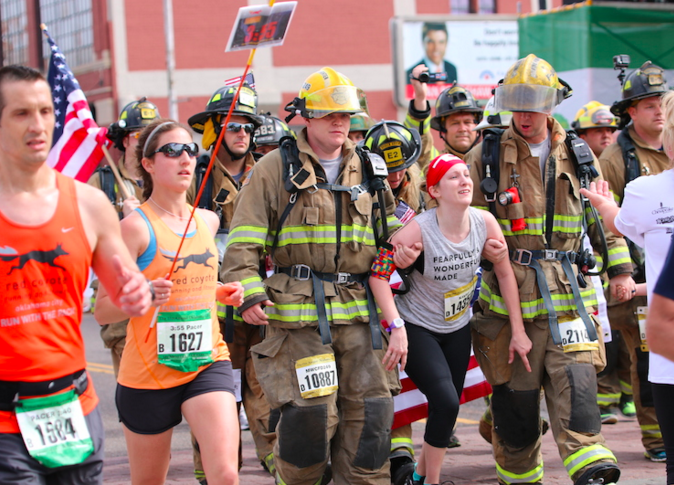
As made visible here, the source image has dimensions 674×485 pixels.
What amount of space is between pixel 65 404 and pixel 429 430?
100 inches

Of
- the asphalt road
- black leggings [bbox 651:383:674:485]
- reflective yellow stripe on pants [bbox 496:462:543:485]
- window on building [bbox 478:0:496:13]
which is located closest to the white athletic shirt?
black leggings [bbox 651:383:674:485]

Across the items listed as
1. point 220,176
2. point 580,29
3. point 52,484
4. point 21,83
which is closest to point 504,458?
point 220,176

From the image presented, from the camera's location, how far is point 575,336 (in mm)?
5469

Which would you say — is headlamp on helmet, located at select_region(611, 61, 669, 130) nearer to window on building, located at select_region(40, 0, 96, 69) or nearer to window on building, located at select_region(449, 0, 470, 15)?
window on building, located at select_region(40, 0, 96, 69)

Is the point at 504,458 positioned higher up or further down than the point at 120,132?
further down

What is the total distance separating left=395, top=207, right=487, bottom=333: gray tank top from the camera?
5.26m

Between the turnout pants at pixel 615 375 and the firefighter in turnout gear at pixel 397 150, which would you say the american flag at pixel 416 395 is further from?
the turnout pants at pixel 615 375

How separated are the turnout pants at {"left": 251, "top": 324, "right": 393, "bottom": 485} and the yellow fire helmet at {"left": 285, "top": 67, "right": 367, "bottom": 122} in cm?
124

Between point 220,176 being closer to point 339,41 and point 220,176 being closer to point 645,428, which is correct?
point 645,428

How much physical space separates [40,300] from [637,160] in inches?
200

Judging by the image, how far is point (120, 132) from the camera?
282 inches

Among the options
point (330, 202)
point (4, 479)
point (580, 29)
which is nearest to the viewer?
point (4, 479)

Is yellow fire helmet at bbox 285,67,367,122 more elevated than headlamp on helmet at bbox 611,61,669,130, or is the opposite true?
headlamp on helmet at bbox 611,61,669,130

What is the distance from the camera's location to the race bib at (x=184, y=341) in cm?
421
